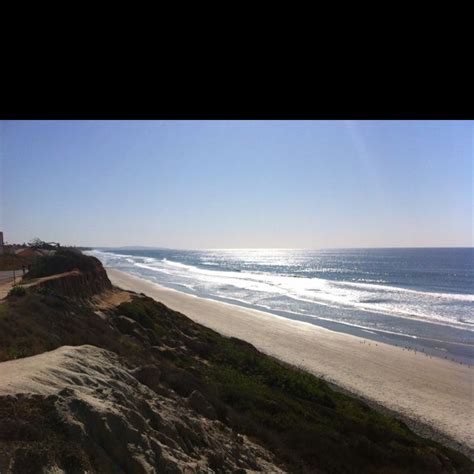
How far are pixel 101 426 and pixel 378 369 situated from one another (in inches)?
695

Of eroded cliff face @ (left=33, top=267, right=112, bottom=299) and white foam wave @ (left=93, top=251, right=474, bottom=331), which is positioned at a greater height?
eroded cliff face @ (left=33, top=267, right=112, bottom=299)

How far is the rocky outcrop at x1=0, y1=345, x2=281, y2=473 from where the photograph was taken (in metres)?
5.89

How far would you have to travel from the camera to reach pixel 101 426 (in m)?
6.91

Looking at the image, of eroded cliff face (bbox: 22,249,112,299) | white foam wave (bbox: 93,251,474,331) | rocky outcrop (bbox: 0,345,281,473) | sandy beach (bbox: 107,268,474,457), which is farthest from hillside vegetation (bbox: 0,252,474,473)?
white foam wave (bbox: 93,251,474,331)

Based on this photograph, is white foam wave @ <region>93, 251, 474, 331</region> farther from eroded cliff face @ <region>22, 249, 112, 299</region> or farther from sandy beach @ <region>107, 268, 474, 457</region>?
eroded cliff face @ <region>22, 249, 112, 299</region>

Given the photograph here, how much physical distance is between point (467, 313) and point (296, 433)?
34210mm

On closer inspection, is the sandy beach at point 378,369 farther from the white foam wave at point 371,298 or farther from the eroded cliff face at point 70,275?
the white foam wave at point 371,298

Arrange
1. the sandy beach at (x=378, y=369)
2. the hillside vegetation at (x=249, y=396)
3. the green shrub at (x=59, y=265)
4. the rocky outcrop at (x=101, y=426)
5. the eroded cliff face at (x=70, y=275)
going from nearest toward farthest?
1. the rocky outcrop at (x=101, y=426)
2. the hillside vegetation at (x=249, y=396)
3. the sandy beach at (x=378, y=369)
4. the eroded cliff face at (x=70, y=275)
5. the green shrub at (x=59, y=265)

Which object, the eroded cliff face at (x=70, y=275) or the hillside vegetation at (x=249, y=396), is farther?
the eroded cliff face at (x=70, y=275)

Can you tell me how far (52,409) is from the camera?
21.9ft

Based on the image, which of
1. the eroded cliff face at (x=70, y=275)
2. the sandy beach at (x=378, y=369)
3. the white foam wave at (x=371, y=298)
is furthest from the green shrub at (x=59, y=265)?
the white foam wave at (x=371, y=298)

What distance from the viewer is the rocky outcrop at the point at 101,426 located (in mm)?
5887

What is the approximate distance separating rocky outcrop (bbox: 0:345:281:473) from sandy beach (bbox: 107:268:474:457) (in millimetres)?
9249

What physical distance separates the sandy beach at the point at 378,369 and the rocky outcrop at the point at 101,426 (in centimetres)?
925
